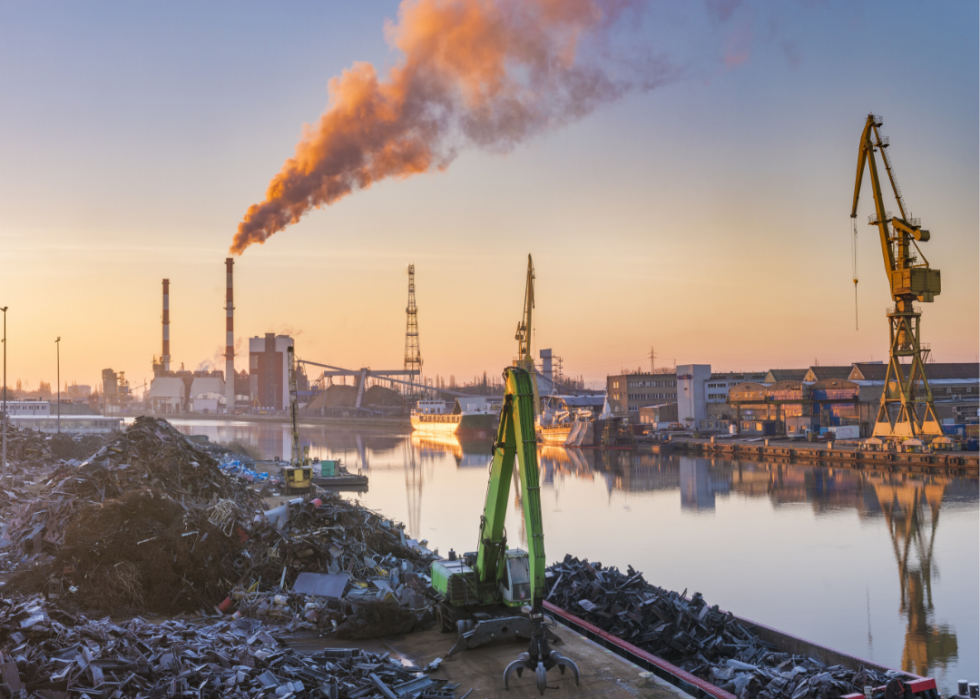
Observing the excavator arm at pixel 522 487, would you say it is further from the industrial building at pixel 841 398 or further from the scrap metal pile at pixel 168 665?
the industrial building at pixel 841 398

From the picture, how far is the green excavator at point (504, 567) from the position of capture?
22.9 ft

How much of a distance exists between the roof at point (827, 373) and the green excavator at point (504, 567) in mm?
39195

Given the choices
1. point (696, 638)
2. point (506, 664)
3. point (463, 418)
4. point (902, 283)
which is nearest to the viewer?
point (506, 664)

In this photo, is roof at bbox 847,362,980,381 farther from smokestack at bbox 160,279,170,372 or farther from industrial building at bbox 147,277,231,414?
industrial building at bbox 147,277,231,414

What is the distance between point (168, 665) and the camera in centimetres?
586

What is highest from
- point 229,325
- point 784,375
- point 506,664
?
point 229,325

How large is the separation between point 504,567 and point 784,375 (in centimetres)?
4590

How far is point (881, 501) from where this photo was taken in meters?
22.0

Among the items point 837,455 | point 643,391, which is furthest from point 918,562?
point 643,391

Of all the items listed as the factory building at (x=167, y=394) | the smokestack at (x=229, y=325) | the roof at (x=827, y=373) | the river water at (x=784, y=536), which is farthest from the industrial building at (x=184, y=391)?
the roof at (x=827, y=373)

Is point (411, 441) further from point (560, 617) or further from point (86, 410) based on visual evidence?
point (560, 617)

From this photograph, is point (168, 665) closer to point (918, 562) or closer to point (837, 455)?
point (918, 562)

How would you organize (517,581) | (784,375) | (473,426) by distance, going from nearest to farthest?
(517,581), (784,375), (473,426)

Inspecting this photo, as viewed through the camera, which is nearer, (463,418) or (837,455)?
(837,455)
